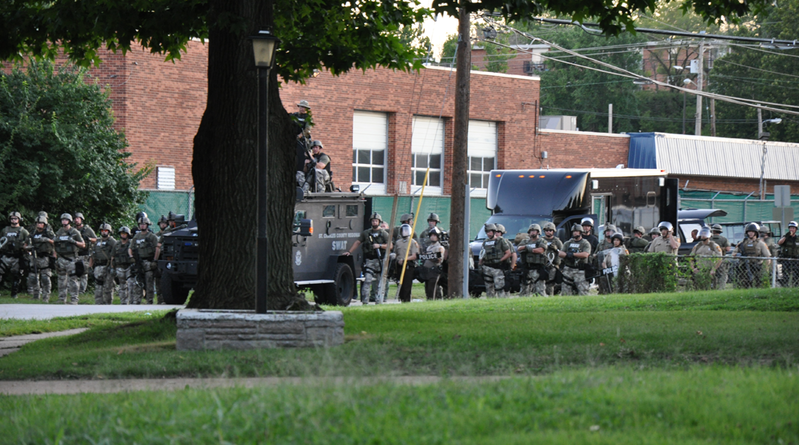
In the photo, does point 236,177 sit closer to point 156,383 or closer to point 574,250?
point 156,383

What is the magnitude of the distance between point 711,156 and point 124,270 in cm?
3373

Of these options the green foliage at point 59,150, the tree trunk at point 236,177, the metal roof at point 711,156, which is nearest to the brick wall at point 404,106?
the metal roof at point 711,156

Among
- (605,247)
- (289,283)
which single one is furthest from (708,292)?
(289,283)

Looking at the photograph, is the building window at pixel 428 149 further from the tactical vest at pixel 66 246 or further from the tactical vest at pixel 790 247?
the tactical vest at pixel 66 246

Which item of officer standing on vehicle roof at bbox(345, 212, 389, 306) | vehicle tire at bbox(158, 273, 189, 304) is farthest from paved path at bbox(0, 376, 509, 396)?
officer standing on vehicle roof at bbox(345, 212, 389, 306)

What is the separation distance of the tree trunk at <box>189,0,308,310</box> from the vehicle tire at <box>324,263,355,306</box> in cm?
761

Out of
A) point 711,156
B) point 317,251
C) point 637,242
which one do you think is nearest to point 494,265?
point 317,251

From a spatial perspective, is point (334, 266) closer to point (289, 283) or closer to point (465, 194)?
point (465, 194)

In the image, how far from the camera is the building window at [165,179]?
3127cm

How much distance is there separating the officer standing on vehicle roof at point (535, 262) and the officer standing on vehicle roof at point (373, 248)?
2.93m

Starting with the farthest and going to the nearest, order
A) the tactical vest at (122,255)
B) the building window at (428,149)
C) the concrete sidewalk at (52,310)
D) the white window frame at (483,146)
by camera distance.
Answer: the white window frame at (483,146), the building window at (428,149), the tactical vest at (122,255), the concrete sidewalk at (52,310)

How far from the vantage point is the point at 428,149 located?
37688 mm

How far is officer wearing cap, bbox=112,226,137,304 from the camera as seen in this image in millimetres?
21141

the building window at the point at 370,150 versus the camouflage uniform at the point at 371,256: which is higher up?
the building window at the point at 370,150
